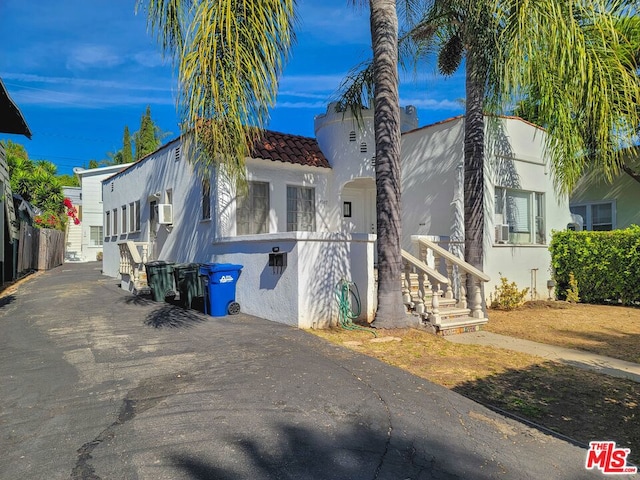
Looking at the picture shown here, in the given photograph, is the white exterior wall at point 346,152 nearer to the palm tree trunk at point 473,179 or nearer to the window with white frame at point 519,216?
the palm tree trunk at point 473,179

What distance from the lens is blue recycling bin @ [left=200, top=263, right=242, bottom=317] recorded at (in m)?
9.18

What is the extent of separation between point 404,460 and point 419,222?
8824 millimetres

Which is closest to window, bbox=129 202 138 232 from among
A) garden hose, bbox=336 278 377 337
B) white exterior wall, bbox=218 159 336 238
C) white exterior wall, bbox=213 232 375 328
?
white exterior wall, bbox=218 159 336 238

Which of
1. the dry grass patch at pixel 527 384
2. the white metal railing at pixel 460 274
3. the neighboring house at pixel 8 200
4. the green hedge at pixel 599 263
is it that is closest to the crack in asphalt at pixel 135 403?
the dry grass patch at pixel 527 384

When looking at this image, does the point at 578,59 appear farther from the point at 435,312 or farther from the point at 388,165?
the point at 435,312

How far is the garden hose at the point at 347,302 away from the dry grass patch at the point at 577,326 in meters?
2.67

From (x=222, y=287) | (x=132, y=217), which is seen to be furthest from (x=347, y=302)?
(x=132, y=217)

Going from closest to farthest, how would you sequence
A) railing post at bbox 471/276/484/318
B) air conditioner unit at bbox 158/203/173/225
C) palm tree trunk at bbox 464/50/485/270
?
railing post at bbox 471/276/484/318 < palm tree trunk at bbox 464/50/485/270 < air conditioner unit at bbox 158/203/173/225

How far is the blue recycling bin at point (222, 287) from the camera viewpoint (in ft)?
30.1

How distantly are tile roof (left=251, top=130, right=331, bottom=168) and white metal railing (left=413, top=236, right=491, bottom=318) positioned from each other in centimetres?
418

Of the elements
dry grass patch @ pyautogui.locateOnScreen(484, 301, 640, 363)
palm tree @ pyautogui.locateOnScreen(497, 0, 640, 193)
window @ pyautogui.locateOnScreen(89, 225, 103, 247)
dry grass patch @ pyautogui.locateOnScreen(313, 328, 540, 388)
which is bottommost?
dry grass patch @ pyautogui.locateOnScreen(484, 301, 640, 363)

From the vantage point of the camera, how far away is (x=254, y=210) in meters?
11.4

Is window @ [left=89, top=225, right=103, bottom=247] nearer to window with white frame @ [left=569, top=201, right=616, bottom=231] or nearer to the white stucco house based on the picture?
the white stucco house

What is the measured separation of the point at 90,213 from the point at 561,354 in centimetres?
3338
